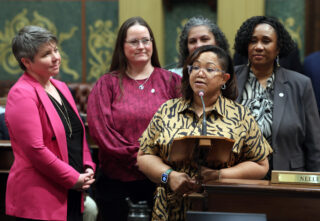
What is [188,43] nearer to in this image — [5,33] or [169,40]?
[169,40]

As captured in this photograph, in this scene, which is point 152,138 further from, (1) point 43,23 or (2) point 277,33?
(1) point 43,23

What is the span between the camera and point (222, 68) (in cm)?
233

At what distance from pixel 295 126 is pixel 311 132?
12cm

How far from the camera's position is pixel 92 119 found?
2.68 metres

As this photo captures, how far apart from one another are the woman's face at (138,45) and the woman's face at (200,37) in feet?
1.36

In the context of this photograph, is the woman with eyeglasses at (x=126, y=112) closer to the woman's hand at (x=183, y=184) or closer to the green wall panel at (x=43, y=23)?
the woman's hand at (x=183, y=184)

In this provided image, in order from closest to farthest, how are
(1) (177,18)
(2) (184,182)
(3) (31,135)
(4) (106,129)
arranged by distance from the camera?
1. (2) (184,182)
2. (3) (31,135)
3. (4) (106,129)
4. (1) (177,18)

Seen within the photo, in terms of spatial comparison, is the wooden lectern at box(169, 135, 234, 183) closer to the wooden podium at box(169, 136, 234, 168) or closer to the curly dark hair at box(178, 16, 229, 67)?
the wooden podium at box(169, 136, 234, 168)

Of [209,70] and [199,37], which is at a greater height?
[199,37]

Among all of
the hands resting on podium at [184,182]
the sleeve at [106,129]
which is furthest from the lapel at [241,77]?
the hands resting on podium at [184,182]

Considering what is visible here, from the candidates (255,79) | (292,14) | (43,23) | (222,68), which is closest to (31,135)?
(222,68)

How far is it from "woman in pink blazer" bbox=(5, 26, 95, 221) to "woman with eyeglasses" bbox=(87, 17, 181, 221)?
0.26 metres

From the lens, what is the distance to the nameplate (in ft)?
6.64

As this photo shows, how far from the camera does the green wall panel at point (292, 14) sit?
18.8 ft
